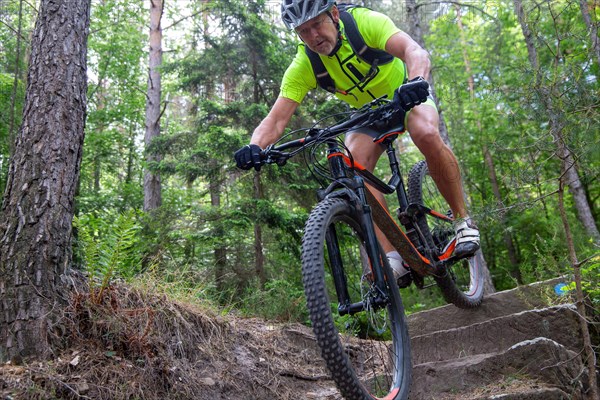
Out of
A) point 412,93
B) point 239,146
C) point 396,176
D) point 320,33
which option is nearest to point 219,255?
point 239,146

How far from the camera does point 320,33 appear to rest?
10.6 ft

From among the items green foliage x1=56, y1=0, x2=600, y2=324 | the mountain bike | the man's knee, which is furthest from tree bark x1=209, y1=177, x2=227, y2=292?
the man's knee

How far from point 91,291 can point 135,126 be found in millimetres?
13246

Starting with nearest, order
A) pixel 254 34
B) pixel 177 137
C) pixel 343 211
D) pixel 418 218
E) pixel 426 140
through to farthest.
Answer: pixel 343 211 < pixel 426 140 < pixel 418 218 < pixel 254 34 < pixel 177 137

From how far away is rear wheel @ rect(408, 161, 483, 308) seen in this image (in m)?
3.90

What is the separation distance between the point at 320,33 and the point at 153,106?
9.77 meters

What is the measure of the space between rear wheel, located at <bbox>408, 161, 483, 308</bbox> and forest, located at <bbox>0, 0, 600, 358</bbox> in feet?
1.22

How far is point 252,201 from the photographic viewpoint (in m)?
7.03

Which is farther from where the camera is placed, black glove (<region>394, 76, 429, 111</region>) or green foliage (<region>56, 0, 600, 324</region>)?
green foliage (<region>56, 0, 600, 324</region>)

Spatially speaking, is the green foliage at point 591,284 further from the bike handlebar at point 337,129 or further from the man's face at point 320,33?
the man's face at point 320,33

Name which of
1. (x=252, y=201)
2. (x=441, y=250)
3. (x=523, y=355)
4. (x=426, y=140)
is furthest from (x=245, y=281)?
(x=523, y=355)

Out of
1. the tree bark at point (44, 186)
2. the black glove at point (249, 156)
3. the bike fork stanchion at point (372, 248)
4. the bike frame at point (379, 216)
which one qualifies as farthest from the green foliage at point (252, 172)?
the black glove at point (249, 156)

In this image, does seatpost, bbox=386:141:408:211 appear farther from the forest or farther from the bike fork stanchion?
the bike fork stanchion

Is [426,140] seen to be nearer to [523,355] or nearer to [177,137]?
[523,355]
